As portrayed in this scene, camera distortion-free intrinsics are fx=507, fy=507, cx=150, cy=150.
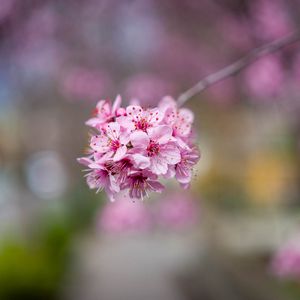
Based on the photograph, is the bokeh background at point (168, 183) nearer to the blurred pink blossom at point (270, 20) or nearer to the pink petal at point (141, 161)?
the blurred pink blossom at point (270, 20)

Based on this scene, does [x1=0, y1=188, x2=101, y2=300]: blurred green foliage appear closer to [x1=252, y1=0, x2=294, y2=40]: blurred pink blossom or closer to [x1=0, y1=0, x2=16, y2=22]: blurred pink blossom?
[x1=0, y1=0, x2=16, y2=22]: blurred pink blossom

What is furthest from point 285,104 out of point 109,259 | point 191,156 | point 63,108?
point 63,108

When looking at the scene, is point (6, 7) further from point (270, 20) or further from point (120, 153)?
point (120, 153)

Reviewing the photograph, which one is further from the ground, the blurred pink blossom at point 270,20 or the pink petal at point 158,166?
the blurred pink blossom at point 270,20

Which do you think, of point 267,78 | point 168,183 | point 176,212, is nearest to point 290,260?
point 267,78

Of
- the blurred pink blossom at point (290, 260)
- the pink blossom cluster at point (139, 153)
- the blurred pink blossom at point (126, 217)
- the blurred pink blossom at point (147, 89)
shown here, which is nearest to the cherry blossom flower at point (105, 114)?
the pink blossom cluster at point (139, 153)

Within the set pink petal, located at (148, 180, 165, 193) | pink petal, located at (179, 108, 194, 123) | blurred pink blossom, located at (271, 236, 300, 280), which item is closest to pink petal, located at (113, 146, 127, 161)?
pink petal, located at (148, 180, 165, 193)
